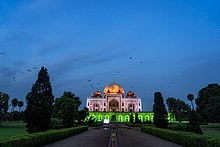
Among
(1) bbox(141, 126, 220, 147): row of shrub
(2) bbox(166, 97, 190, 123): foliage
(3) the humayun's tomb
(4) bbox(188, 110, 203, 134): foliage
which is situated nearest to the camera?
(1) bbox(141, 126, 220, 147): row of shrub

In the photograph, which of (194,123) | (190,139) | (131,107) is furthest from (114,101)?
(190,139)

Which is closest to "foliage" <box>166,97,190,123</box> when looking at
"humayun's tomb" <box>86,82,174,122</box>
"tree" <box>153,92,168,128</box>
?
"humayun's tomb" <box>86,82,174,122</box>

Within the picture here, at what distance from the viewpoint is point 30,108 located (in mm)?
18766

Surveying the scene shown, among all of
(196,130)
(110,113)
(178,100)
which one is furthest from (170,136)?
(110,113)

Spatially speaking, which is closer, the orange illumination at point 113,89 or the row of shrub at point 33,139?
the row of shrub at point 33,139

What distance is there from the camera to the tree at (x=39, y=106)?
18.4 metres

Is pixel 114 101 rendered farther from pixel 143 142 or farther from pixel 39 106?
pixel 143 142

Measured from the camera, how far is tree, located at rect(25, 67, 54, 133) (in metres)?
18.4

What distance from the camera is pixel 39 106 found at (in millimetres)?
18875

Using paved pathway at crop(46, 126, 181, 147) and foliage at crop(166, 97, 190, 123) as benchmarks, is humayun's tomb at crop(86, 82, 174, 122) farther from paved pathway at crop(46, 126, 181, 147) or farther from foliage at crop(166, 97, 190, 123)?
paved pathway at crop(46, 126, 181, 147)

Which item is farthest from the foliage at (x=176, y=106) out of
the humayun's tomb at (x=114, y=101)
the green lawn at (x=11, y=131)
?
the green lawn at (x=11, y=131)

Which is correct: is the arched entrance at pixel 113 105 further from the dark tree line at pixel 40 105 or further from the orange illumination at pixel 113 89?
the dark tree line at pixel 40 105

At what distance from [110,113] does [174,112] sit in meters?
24.4

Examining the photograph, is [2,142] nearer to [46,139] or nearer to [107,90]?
[46,139]
